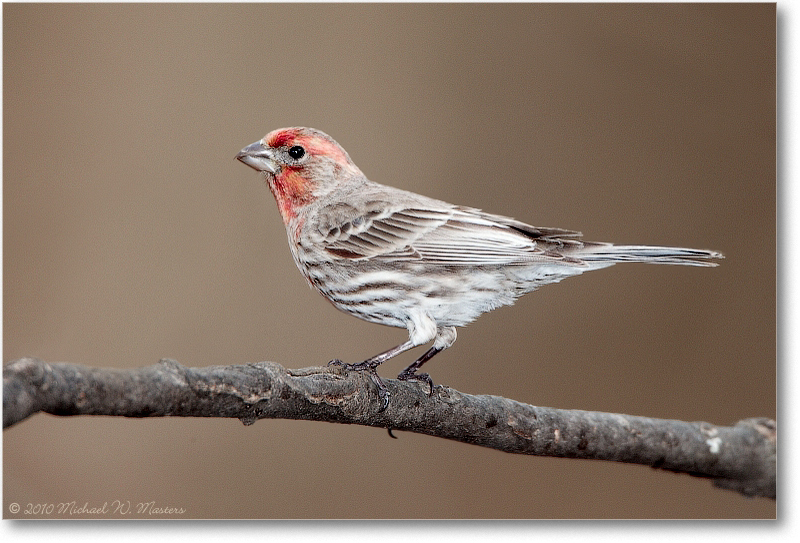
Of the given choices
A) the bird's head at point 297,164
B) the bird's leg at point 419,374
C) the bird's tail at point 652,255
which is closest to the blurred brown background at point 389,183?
the bird's head at point 297,164

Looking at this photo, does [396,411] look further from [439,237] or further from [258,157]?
[258,157]

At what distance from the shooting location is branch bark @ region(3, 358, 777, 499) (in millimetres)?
2148

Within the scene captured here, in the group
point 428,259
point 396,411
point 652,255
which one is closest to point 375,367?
point 396,411

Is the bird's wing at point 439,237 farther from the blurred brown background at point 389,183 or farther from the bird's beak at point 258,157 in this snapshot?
the blurred brown background at point 389,183

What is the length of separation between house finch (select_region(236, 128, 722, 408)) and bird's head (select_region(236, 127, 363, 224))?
281 millimetres

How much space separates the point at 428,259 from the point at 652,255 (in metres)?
1.08

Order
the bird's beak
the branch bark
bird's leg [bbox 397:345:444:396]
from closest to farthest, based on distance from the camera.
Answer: the branch bark → bird's leg [bbox 397:345:444:396] → the bird's beak

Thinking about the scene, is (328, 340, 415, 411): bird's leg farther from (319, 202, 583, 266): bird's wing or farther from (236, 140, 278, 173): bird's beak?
(236, 140, 278, 173): bird's beak

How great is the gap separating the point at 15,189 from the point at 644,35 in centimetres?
340

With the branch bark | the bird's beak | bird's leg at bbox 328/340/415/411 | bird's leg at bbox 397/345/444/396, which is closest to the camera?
the branch bark

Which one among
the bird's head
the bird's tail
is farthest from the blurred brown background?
the bird's tail

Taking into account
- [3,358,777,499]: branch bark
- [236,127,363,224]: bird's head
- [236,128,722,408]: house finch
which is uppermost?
[236,127,363,224]: bird's head

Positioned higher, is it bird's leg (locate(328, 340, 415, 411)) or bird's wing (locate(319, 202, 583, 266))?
bird's wing (locate(319, 202, 583, 266))

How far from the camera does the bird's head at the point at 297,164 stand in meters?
4.42
